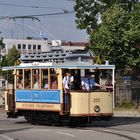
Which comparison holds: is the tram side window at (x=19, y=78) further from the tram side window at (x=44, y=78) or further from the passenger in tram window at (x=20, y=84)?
the tram side window at (x=44, y=78)

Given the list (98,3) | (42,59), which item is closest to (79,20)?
(98,3)

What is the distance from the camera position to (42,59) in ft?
96.5

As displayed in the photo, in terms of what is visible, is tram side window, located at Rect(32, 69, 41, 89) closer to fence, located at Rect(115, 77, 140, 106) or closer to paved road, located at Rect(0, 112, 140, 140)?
paved road, located at Rect(0, 112, 140, 140)

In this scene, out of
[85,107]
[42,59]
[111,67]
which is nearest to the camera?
[85,107]

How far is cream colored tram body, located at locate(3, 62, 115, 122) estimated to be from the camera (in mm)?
24094

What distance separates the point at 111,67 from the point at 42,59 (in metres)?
4.79

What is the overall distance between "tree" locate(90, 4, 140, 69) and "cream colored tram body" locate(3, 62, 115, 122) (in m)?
11.3

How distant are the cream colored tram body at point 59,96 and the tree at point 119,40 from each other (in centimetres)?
1133

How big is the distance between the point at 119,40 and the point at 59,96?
1388 centimetres

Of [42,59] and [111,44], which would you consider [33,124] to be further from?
[111,44]

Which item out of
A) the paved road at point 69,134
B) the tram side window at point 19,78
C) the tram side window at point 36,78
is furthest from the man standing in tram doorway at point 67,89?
the tram side window at point 19,78

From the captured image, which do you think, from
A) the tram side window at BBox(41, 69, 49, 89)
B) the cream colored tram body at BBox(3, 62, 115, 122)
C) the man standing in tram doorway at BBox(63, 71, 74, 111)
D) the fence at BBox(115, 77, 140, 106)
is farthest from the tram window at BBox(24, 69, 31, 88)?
the fence at BBox(115, 77, 140, 106)

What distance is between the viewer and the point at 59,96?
24328 millimetres

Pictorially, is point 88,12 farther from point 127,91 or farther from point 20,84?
point 20,84
